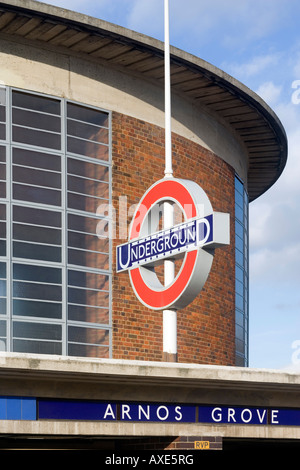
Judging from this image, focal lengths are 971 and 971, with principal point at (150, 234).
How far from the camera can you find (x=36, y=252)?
2350 centimetres

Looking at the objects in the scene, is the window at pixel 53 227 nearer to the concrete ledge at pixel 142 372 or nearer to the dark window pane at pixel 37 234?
the dark window pane at pixel 37 234

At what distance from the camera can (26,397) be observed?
16172 mm

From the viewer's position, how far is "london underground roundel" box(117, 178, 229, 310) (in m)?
18.4

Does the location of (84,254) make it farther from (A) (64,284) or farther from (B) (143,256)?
(B) (143,256)

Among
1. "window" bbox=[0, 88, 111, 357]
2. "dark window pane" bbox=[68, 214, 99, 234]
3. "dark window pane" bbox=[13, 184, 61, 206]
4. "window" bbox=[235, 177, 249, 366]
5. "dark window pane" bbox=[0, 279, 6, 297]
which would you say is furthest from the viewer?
"window" bbox=[235, 177, 249, 366]

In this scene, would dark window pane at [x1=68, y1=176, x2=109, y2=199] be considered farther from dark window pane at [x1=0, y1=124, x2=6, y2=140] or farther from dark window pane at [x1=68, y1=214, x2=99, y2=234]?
dark window pane at [x1=0, y1=124, x2=6, y2=140]

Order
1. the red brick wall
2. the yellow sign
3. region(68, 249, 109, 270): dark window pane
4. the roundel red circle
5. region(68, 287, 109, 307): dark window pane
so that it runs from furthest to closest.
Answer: the red brick wall < region(68, 249, 109, 270): dark window pane < region(68, 287, 109, 307): dark window pane < the roundel red circle < the yellow sign

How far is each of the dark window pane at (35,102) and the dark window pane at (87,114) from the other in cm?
42

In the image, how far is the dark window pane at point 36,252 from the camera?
2323cm

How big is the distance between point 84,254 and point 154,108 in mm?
Answer: 4832

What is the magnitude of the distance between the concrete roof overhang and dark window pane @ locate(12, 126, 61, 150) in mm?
2376

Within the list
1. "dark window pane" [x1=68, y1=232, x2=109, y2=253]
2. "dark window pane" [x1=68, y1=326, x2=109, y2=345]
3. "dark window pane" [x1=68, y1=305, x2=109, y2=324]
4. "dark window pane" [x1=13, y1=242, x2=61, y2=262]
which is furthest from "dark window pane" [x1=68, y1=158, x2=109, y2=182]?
"dark window pane" [x1=68, y1=326, x2=109, y2=345]

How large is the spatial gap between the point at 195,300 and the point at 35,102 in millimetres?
6971

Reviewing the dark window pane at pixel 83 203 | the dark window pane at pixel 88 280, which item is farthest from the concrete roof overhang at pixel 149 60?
the dark window pane at pixel 88 280
